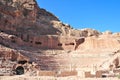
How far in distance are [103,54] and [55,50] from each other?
34.4ft

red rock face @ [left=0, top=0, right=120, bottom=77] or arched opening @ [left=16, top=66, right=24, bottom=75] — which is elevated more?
red rock face @ [left=0, top=0, right=120, bottom=77]

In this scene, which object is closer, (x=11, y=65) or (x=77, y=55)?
(x=11, y=65)

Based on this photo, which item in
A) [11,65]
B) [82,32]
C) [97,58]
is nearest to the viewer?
[11,65]

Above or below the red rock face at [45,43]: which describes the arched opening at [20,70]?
below

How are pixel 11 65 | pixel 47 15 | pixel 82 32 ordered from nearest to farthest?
pixel 11 65 < pixel 82 32 < pixel 47 15

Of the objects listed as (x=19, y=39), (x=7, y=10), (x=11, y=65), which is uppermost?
(x=7, y=10)

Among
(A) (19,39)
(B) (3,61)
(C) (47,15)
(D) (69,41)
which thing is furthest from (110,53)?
(C) (47,15)

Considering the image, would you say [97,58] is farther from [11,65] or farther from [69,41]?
[11,65]

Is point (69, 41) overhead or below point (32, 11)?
below

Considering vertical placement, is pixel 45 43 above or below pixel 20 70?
above

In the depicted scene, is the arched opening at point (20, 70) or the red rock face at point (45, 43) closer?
the arched opening at point (20, 70)

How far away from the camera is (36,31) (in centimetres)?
7288

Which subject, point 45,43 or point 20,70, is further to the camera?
point 45,43

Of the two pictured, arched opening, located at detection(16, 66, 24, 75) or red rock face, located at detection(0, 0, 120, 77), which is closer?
arched opening, located at detection(16, 66, 24, 75)
